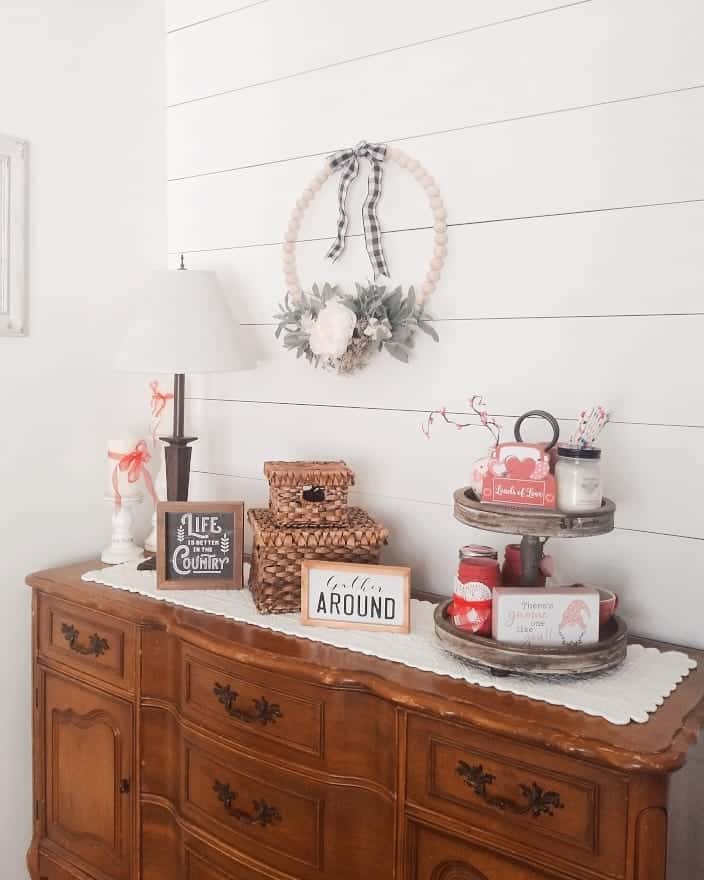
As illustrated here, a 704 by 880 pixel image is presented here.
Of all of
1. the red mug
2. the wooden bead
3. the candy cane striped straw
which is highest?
the wooden bead

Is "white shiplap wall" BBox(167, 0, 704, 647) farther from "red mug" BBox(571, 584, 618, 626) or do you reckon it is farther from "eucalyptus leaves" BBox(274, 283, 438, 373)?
"red mug" BBox(571, 584, 618, 626)

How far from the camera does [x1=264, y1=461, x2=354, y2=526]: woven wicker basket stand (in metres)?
1.63

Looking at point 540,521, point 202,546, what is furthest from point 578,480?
point 202,546

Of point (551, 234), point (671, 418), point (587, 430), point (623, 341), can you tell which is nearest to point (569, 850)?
point (587, 430)

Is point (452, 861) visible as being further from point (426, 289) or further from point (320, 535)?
point (426, 289)

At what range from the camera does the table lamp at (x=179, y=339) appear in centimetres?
176

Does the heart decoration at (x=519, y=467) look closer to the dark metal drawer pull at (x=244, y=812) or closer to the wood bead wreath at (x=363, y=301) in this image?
the wood bead wreath at (x=363, y=301)

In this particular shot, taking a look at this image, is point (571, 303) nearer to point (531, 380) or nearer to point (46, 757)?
point (531, 380)

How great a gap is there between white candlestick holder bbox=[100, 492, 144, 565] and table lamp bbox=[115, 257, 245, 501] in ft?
0.62

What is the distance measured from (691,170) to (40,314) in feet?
4.81

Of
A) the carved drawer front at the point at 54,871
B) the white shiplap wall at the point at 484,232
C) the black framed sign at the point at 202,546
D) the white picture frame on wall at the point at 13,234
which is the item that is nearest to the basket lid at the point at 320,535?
the black framed sign at the point at 202,546

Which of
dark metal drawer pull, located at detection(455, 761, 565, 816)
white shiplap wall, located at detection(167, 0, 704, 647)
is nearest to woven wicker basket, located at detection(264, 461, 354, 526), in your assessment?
white shiplap wall, located at detection(167, 0, 704, 647)

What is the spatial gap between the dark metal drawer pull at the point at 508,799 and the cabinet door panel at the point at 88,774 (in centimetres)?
81

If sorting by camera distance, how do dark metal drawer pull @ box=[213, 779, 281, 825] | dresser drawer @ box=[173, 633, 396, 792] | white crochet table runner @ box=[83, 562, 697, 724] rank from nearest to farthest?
1. white crochet table runner @ box=[83, 562, 697, 724]
2. dresser drawer @ box=[173, 633, 396, 792]
3. dark metal drawer pull @ box=[213, 779, 281, 825]
